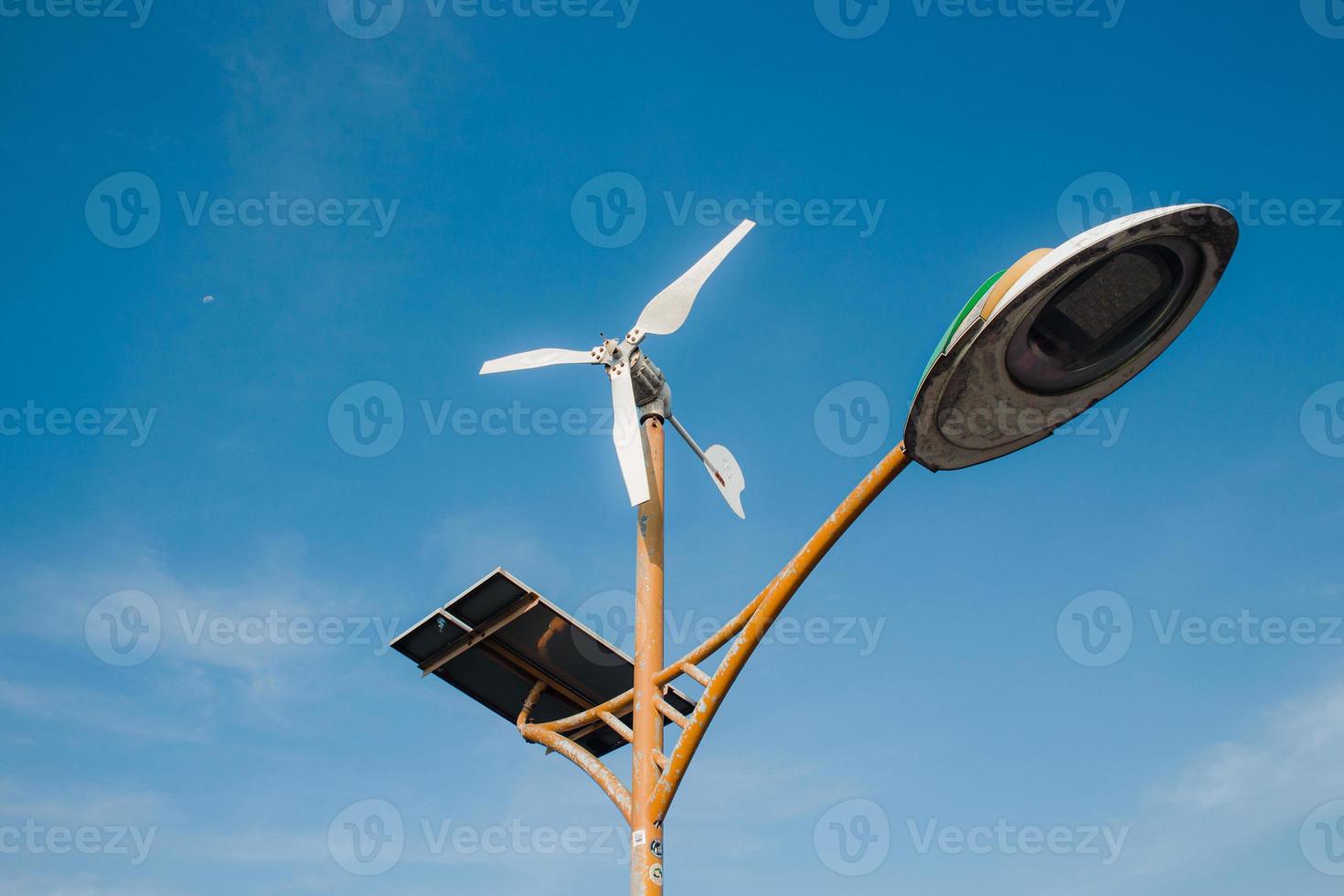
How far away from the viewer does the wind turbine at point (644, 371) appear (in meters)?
11.2

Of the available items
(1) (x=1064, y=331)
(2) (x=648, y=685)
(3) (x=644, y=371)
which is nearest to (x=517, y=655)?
(2) (x=648, y=685)

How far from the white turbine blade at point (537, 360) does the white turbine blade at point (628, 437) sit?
0.58 metres

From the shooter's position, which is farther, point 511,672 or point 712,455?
point 712,455

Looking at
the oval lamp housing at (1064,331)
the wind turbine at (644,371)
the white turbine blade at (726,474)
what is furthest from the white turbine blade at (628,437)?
the oval lamp housing at (1064,331)

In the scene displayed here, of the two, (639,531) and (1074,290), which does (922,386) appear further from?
(639,531)

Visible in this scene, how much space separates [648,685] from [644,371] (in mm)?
3644

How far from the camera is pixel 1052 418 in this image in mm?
8094

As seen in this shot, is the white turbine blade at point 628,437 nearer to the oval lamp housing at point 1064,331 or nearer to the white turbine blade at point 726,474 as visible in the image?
the white turbine blade at point 726,474

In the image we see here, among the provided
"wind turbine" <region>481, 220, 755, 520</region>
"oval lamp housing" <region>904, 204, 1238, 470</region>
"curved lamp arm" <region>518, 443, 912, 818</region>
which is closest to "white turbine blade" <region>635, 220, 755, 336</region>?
"wind turbine" <region>481, 220, 755, 520</region>

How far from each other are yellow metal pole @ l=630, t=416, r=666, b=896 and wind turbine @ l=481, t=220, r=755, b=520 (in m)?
0.34

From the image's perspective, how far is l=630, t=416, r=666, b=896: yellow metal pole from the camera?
941 cm

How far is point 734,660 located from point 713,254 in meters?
5.74

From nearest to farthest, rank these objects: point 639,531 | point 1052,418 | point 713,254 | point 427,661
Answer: point 1052,418, point 639,531, point 427,661, point 713,254

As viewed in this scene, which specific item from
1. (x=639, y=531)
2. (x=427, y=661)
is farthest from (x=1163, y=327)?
(x=427, y=661)
